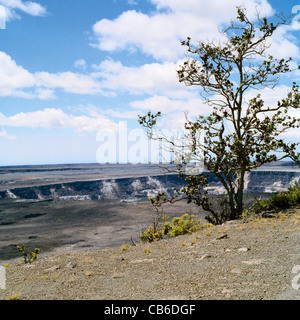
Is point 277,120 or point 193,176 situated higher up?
point 277,120

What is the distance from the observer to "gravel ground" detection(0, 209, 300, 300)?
18.4 feet

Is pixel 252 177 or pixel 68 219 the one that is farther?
pixel 252 177

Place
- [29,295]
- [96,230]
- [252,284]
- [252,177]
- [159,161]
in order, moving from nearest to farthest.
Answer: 1. [252,284]
2. [29,295]
3. [159,161]
4. [96,230]
5. [252,177]

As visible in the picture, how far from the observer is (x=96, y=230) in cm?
3697

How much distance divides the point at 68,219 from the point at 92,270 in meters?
37.5

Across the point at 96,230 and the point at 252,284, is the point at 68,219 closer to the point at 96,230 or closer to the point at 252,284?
the point at 96,230

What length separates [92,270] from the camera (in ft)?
27.1

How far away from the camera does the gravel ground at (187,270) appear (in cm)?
560

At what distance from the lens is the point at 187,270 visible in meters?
7.07

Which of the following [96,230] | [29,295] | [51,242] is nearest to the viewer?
[29,295]

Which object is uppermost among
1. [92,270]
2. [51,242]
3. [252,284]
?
[252,284]
